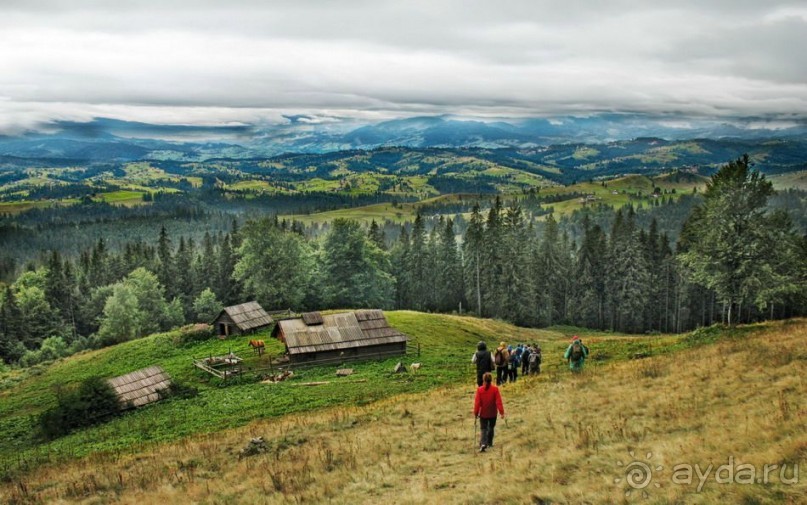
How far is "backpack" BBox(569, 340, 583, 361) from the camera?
28.5 m

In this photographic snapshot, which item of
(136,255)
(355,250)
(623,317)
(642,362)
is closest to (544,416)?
(642,362)

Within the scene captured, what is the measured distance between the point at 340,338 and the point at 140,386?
1674 cm

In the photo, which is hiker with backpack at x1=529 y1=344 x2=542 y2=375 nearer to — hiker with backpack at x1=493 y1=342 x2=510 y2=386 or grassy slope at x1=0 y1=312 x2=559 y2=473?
hiker with backpack at x1=493 y1=342 x2=510 y2=386

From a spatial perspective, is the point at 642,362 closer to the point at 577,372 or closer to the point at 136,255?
the point at 577,372

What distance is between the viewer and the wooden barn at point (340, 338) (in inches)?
1811

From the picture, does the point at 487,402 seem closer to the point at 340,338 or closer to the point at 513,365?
the point at 513,365

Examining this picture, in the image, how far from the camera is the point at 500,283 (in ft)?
285

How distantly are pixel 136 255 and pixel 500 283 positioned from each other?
265 ft

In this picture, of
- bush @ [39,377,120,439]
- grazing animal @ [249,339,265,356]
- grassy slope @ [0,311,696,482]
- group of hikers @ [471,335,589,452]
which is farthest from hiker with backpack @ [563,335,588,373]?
grazing animal @ [249,339,265,356]

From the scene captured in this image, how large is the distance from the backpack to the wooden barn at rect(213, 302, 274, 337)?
130ft

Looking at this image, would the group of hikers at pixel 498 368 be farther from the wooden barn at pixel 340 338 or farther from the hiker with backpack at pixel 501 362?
the wooden barn at pixel 340 338

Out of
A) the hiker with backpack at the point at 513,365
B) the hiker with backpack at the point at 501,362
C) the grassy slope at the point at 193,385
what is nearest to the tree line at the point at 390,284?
the grassy slope at the point at 193,385

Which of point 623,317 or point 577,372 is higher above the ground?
point 577,372

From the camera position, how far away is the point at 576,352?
28500 mm
